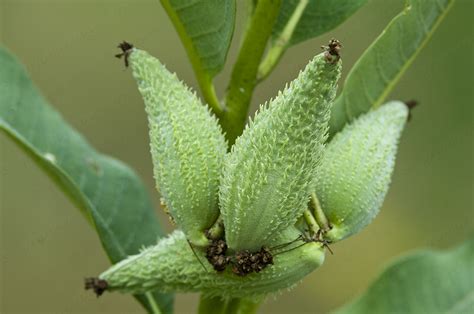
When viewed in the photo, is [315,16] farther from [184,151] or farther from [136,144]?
[136,144]

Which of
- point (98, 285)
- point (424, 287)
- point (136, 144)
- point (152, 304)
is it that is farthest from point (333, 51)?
point (136, 144)

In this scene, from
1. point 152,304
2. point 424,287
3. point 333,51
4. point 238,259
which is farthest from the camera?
point 424,287

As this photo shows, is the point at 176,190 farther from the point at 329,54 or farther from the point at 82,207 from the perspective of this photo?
the point at 82,207

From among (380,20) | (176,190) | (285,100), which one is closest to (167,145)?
(176,190)

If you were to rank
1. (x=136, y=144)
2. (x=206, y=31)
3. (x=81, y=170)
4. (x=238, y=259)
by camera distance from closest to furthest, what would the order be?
(x=238, y=259), (x=206, y=31), (x=81, y=170), (x=136, y=144)

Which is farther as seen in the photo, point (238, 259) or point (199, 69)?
point (199, 69)

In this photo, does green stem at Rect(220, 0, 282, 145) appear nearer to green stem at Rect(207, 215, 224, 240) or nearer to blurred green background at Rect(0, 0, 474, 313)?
green stem at Rect(207, 215, 224, 240)

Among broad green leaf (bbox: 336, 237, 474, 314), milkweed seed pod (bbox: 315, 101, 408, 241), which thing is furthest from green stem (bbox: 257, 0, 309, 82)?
broad green leaf (bbox: 336, 237, 474, 314)
